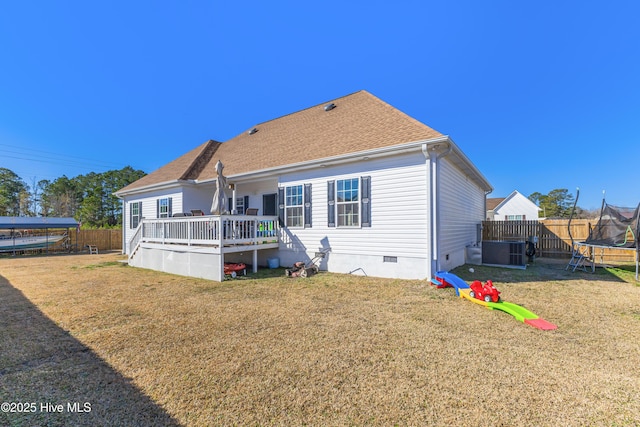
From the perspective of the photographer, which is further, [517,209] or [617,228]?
[517,209]

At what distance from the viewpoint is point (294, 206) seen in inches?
375

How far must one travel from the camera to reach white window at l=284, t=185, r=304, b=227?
9.39 m

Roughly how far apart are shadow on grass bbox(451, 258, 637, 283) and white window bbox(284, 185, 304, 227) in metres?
5.41

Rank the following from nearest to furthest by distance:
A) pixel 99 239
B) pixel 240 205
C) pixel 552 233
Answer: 1. pixel 240 205
2. pixel 552 233
3. pixel 99 239

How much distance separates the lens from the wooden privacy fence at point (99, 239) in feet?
61.8

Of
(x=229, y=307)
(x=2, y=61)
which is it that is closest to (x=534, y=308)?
(x=229, y=307)

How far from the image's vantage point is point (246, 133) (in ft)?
48.1

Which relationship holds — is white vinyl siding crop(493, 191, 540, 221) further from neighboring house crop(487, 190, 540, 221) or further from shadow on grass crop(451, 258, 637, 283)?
shadow on grass crop(451, 258, 637, 283)

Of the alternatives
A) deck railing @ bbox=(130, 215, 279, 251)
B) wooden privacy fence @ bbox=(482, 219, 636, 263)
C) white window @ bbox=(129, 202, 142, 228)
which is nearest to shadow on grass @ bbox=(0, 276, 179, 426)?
deck railing @ bbox=(130, 215, 279, 251)

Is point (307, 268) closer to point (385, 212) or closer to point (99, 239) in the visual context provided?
point (385, 212)

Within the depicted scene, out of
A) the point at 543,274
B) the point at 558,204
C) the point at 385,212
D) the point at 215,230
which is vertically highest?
the point at 558,204

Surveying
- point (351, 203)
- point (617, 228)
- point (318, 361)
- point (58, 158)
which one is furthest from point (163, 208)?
point (58, 158)

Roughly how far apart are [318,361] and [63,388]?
240cm

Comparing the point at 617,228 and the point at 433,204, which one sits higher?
the point at 433,204
